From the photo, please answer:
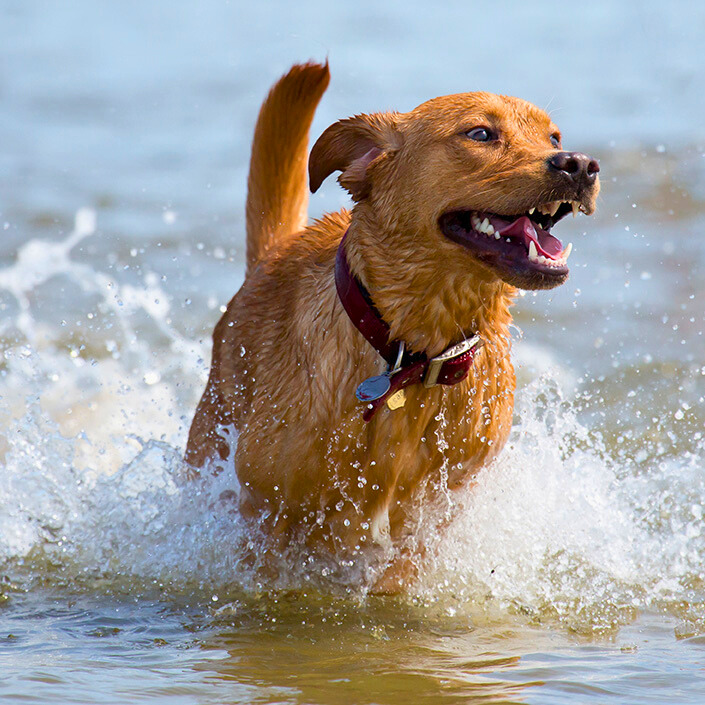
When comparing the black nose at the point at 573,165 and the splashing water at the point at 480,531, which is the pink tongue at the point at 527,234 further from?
the splashing water at the point at 480,531

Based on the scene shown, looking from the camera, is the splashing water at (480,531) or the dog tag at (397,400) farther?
the splashing water at (480,531)

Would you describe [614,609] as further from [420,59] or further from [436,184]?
[420,59]

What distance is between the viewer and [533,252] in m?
3.33

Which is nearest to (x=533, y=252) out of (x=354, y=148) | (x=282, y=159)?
(x=354, y=148)

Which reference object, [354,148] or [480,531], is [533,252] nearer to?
[354,148]

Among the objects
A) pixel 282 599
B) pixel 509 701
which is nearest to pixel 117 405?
pixel 282 599

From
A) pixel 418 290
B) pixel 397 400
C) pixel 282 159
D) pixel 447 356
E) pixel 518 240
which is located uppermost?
pixel 282 159

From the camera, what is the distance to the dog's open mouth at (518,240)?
3.30 m

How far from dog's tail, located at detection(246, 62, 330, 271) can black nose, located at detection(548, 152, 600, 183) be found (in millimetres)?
1397

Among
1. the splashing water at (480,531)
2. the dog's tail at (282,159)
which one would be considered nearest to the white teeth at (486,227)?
the splashing water at (480,531)

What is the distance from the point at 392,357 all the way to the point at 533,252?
23.7 inches

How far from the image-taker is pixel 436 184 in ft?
11.4

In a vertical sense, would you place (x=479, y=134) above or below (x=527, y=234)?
above

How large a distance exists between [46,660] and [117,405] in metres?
3.80
